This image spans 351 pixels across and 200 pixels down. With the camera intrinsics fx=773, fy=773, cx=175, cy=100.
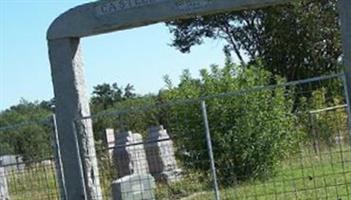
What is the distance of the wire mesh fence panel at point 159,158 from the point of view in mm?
11648

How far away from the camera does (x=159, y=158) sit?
49.8ft

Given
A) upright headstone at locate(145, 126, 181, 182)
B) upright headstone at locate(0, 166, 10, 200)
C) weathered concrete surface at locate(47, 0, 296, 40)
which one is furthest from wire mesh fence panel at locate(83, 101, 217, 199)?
upright headstone at locate(0, 166, 10, 200)

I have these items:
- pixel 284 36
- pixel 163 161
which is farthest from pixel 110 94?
pixel 163 161

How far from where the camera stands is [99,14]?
31.0 ft

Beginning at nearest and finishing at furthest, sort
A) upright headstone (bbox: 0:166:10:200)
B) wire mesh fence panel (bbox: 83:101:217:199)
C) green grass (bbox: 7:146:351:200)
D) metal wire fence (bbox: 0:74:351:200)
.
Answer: metal wire fence (bbox: 0:74:351:200), green grass (bbox: 7:146:351:200), upright headstone (bbox: 0:166:10:200), wire mesh fence panel (bbox: 83:101:217:199)

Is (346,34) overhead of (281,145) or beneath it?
overhead

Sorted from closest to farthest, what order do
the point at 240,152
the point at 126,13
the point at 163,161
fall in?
the point at 126,13, the point at 240,152, the point at 163,161

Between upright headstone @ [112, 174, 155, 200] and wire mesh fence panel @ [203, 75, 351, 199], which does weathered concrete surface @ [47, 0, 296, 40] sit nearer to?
wire mesh fence panel @ [203, 75, 351, 199]

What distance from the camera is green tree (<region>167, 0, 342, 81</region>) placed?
34.2 metres

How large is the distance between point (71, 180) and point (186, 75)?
8118mm

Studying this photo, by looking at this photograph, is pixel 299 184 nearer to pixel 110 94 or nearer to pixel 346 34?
pixel 346 34

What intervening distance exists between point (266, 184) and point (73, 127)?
12.6 feet

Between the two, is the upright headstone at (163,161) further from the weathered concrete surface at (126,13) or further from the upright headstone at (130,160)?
the weathered concrete surface at (126,13)

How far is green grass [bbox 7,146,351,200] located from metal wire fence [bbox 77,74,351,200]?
0.07ft
